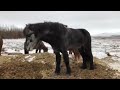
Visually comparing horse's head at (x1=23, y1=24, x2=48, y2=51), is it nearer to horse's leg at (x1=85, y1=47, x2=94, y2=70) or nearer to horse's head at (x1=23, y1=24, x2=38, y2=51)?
horse's head at (x1=23, y1=24, x2=38, y2=51)

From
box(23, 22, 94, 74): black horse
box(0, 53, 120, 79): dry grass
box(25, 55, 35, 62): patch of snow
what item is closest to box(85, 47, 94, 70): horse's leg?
box(0, 53, 120, 79): dry grass

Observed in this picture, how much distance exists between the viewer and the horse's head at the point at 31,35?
7320mm

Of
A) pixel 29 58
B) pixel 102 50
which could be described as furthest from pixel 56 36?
pixel 102 50

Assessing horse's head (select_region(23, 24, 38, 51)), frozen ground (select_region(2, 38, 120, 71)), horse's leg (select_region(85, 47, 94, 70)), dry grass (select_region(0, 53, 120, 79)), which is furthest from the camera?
frozen ground (select_region(2, 38, 120, 71))

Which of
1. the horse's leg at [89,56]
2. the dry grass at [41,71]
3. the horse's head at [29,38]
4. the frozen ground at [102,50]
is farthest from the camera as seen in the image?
the frozen ground at [102,50]

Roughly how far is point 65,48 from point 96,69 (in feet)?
6.53

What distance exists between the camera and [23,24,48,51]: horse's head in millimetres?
7320

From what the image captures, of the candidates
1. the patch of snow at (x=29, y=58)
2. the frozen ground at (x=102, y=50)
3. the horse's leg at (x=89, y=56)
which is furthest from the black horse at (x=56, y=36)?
the patch of snow at (x=29, y=58)

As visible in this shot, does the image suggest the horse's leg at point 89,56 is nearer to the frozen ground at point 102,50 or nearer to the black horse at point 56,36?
the black horse at point 56,36

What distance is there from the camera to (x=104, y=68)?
963 cm

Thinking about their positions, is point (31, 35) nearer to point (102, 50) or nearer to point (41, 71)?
point (41, 71)

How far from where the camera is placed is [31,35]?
736cm
